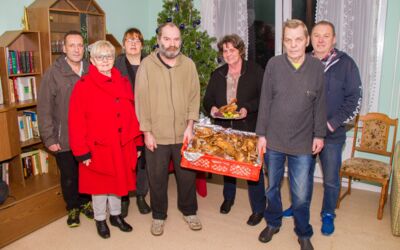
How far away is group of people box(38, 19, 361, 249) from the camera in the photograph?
2.43 meters

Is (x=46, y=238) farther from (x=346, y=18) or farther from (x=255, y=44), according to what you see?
(x=346, y=18)

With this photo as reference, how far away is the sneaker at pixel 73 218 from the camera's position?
3.09 m

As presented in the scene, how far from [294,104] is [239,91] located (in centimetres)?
62

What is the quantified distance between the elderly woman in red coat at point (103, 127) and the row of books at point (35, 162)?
2.83 feet

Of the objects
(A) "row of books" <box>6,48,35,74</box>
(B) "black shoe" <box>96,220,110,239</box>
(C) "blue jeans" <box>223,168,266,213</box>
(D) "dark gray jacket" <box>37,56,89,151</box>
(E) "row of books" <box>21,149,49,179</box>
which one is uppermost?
(A) "row of books" <box>6,48,35,74</box>

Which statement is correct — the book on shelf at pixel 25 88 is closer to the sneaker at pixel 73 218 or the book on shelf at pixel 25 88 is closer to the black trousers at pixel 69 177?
the black trousers at pixel 69 177

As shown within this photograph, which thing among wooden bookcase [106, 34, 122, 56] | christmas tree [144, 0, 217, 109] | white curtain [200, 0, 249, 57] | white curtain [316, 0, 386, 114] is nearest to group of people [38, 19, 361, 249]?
christmas tree [144, 0, 217, 109]

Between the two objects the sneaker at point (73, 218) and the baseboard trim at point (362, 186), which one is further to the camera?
the baseboard trim at point (362, 186)

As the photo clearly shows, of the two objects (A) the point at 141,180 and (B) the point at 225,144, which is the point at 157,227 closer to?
(A) the point at 141,180

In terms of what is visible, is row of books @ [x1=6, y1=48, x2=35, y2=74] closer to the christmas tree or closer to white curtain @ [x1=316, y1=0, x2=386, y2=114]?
the christmas tree

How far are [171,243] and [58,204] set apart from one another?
1.13 meters

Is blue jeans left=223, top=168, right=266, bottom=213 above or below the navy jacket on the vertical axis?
below

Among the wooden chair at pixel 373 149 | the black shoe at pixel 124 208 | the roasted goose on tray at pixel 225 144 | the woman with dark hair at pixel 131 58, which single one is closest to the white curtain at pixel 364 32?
the wooden chair at pixel 373 149

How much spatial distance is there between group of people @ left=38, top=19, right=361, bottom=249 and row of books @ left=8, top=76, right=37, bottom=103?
1.54ft
